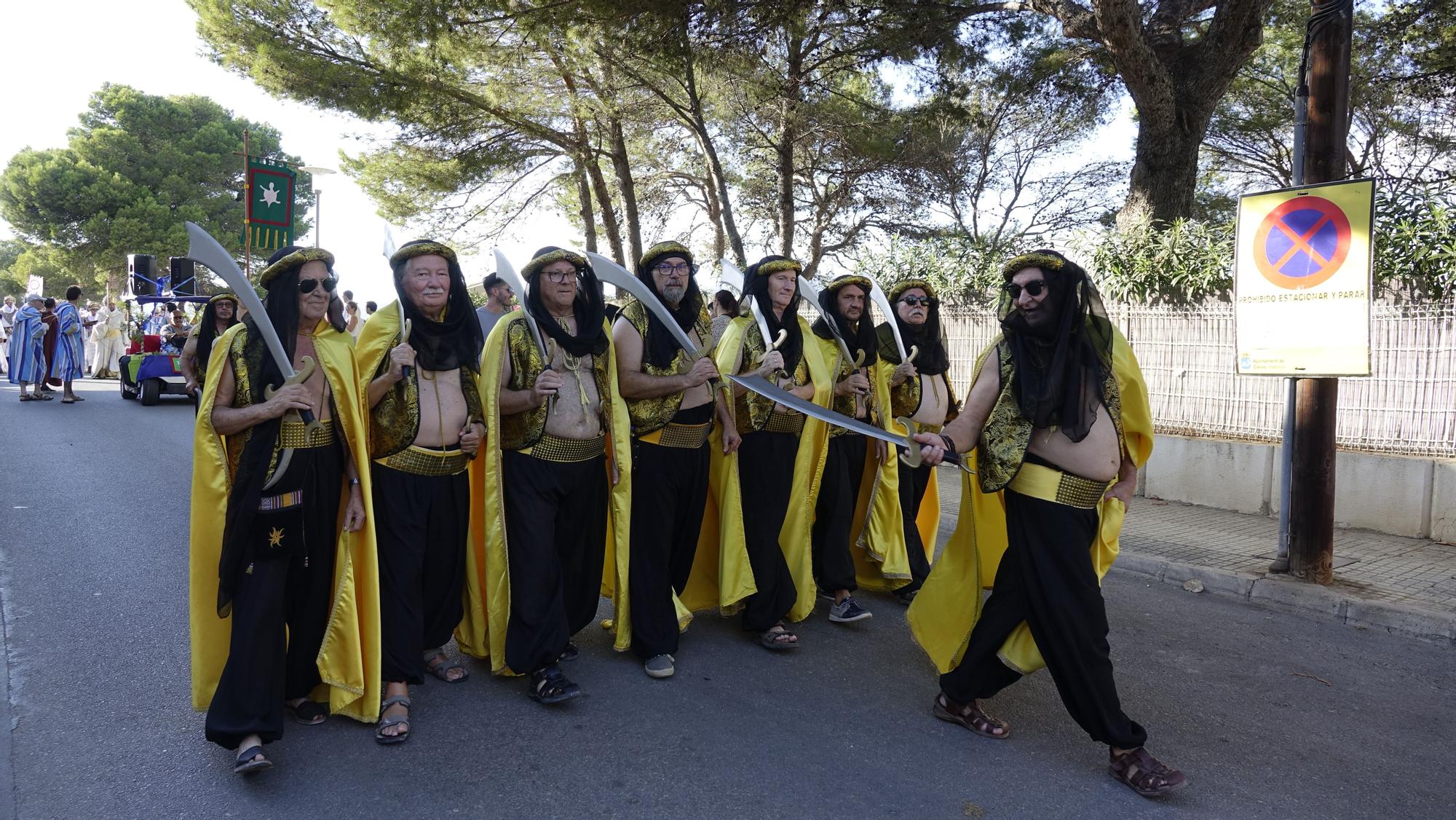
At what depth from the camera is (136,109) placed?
42.9 metres

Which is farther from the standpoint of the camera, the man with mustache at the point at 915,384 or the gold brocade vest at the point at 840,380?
the man with mustache at the point at 915,384

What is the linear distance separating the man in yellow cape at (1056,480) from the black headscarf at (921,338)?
191cm

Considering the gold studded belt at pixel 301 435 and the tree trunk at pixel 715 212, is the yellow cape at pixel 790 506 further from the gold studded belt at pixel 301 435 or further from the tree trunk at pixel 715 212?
the tree trunk at pixel 715 212

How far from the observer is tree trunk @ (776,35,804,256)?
13281 mm

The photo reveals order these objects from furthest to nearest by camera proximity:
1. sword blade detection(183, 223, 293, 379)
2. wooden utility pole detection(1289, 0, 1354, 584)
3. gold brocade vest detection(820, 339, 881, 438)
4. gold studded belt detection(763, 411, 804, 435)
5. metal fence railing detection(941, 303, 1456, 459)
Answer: metal fence railing detection(941, 303, 1456, 459) → wooden utility pole detection(1289, 0, 1354, 584) → gold brocade vest detection(820, 339, 881, 438) → gold studded belt detection(763, 411, 804, 435) → sword blade detection(183, 223, 293, 379)

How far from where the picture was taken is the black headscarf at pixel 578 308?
401 centimetres

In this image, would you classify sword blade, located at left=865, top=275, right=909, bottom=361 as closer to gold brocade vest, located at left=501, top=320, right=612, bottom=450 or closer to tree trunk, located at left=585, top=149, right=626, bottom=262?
gold brocade vest, located at left=501, top=320, right=612, bottom=450

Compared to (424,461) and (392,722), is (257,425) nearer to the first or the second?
(424,461)

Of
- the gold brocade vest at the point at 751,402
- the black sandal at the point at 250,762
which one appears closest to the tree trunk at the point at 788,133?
the gold brocade vest at the point at 751,402

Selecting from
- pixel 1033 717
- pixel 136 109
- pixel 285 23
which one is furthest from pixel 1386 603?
pixel 136 109

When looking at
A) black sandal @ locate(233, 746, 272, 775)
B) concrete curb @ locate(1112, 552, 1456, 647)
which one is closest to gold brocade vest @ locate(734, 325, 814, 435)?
black sandal @ locate(233, 746, 272, 775)

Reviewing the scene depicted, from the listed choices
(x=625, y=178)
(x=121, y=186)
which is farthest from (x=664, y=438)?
(x=121, y=186)

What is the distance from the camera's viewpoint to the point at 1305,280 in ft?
18.5

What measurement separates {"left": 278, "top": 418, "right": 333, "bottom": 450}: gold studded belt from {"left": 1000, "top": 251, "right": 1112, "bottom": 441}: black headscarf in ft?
8.07
